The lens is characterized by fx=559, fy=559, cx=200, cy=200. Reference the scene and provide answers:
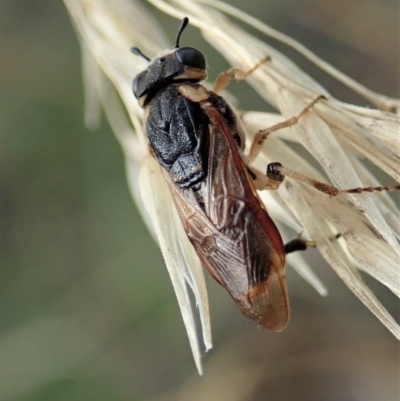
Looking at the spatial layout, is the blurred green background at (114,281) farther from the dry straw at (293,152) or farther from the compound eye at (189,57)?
the dry straw at (293,152)

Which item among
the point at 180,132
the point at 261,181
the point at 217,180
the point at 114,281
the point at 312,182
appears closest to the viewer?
the point at 312,182

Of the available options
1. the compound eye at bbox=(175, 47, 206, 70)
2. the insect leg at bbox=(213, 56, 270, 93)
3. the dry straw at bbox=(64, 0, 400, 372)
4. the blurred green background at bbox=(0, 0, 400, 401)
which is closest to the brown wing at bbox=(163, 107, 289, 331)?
the dry straw at bbox=(64, 0, 400, 372)

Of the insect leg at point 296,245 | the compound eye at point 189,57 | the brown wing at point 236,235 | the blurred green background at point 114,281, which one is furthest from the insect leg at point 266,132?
the blurred green background at point 114,281

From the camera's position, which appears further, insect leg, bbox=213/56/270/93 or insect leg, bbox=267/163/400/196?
insect leg, bbox=213/56/270/93

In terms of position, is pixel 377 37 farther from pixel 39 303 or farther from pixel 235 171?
pixel 39 303

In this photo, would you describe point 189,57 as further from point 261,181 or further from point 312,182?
point 312,182

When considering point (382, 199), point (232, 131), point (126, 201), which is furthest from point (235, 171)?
point (126, 201)

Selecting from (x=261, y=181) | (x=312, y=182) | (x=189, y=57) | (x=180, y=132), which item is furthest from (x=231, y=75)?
(x=312, y=182)

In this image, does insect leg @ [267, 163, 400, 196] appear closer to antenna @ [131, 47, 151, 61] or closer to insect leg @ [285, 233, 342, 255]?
insect leg @ [285, 233, 342, 255]
